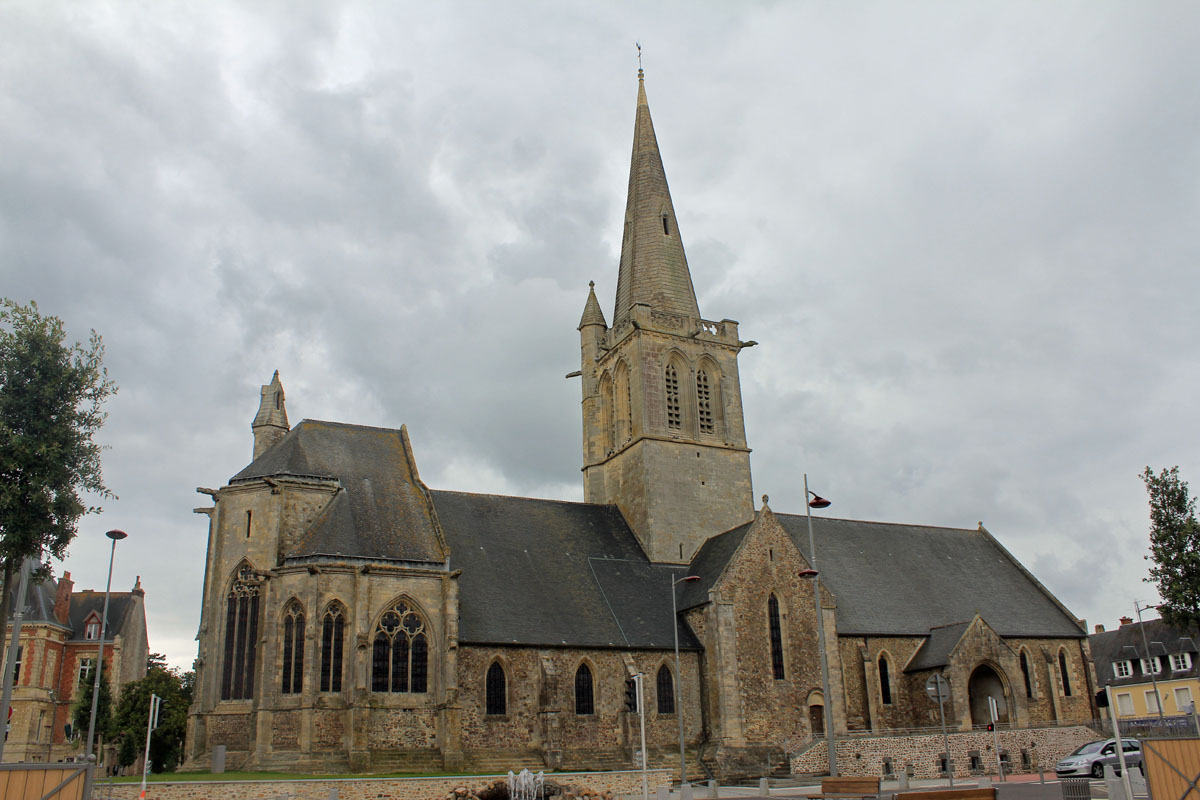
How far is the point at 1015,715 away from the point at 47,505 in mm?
34652

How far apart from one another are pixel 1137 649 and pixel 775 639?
3310 centimetres

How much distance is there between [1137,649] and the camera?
56.4 meters

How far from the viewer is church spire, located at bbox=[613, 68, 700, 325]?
150 feet

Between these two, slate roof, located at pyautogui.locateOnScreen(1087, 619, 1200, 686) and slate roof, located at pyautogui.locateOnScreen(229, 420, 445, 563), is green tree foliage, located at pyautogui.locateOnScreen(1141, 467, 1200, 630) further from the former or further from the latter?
slate roof, located at pyautogui.locateOnScreen(229, 420, 445, 563)

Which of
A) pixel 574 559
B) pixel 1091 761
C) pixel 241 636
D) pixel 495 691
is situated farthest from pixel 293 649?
pixel 1091 761

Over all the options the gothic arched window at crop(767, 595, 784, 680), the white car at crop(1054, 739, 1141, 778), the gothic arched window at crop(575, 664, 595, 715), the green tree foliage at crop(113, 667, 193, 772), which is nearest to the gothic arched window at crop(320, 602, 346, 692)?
the gothic arched window at crop(575, 664, 595, 715)

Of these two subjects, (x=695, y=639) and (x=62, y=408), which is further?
(x=695, y=639)

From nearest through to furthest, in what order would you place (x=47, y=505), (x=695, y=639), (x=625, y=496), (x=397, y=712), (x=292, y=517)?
(x=47, y=505), (x=397, y=712), (x=292, y=517), (x=695, y=639), (x=625, y=496)

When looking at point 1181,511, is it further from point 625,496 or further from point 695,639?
point 625,496

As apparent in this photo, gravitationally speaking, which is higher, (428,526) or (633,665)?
(428,526)

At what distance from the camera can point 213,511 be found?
111 ft

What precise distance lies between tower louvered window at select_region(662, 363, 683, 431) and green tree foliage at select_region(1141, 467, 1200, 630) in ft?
62.1

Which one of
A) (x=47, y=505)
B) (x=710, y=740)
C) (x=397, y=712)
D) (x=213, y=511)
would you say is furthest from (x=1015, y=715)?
(x=47, y=505)

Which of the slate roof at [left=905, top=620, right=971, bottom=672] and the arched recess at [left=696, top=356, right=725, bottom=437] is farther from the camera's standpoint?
the arched recess at [left=696, top=356, right=725, bottom=437]
